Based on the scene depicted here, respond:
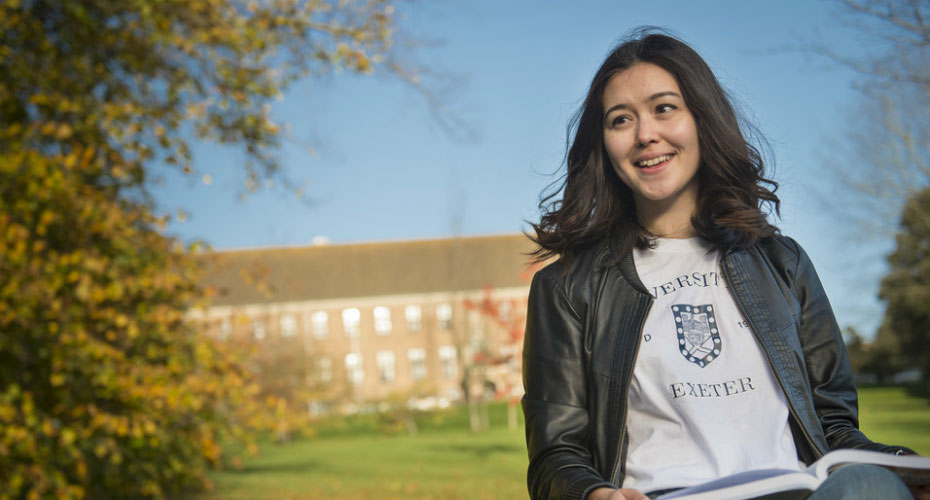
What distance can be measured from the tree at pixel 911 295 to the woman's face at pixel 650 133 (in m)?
20.2

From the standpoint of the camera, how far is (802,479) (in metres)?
1.48

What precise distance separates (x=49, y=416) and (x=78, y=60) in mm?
2848

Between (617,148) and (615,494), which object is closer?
(615,494)

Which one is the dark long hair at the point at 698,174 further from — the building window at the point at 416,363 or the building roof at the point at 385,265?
the building window at the point at 416,363

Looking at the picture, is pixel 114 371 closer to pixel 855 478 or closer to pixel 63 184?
pixel 63 184

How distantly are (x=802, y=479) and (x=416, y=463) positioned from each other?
18.2 meters

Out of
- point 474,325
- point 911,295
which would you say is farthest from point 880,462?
point 474,325

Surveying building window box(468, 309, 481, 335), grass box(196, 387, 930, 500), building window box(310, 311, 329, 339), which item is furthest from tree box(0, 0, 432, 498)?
building window box(310, 311, 329, 339)

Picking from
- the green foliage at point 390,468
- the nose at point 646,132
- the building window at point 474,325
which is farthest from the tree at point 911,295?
the nose at point 646,132

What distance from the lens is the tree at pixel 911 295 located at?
21.4 meters

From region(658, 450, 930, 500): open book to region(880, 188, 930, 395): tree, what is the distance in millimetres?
20640

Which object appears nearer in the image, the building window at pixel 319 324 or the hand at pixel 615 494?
the hand at pixel 615 494

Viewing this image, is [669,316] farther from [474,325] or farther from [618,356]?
[474,325]

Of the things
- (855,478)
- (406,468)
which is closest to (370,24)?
(855,478)
